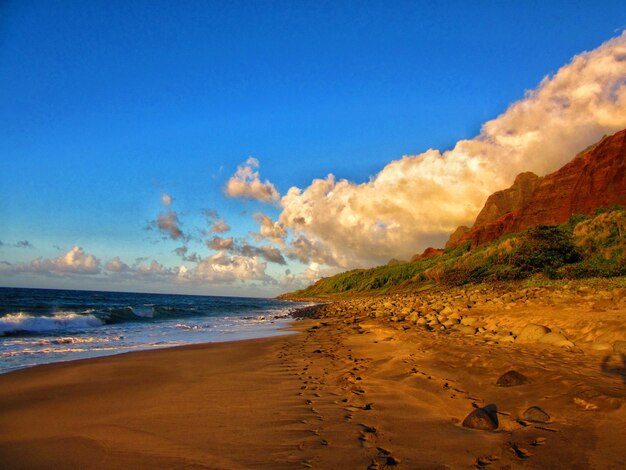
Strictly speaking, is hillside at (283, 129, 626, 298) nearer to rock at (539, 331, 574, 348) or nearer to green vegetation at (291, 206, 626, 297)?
green vegetation at (291, 206, 626, 297)

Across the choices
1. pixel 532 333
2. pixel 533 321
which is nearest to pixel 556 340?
pixel 532 333

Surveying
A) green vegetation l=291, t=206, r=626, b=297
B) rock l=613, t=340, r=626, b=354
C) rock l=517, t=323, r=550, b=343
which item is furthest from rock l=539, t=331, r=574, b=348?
green vegetation l=291, t=206, r=626, b=297

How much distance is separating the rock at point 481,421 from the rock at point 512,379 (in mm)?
1409

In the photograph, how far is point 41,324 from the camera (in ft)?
66.6

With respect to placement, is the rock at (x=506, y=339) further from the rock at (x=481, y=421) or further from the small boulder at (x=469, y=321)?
the rock at (x=481, y=421)

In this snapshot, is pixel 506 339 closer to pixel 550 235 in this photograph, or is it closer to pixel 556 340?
pixel 556 340

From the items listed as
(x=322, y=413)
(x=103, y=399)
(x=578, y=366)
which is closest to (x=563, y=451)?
(x=322, y=413)

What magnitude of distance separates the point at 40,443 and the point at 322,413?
3.40 metres

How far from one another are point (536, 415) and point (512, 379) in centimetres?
136

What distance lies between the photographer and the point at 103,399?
20.9 ft

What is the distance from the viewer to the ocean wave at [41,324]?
18359 mm

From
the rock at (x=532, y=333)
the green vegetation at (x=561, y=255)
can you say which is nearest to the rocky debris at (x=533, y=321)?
the rock at (x=532, y=333)

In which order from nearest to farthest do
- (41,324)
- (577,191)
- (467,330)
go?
(467,330), (41,324), (577,191)

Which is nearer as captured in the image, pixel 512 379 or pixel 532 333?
pixel 512 379
